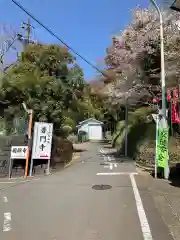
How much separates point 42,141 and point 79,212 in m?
8.83

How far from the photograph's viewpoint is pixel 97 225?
7.64 meters

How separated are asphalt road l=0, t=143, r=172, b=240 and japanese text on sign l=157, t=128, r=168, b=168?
46.7 inches

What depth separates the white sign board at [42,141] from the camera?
17.3 metres

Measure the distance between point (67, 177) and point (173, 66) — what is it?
28.6ft

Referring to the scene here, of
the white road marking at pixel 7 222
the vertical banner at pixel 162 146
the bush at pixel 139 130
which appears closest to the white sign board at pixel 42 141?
the vertical banner at pixel 162 146

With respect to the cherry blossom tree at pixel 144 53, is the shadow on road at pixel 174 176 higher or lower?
lower

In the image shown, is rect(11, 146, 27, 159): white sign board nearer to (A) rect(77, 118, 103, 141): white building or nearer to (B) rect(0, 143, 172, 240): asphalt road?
(B) rect(0, 143, 172, 240): asphalt road

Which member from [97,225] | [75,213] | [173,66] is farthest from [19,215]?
[173,66]

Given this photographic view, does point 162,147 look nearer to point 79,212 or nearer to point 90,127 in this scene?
point 79,212

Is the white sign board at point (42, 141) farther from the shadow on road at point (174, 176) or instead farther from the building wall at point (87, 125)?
the building wall at point (87, 125)

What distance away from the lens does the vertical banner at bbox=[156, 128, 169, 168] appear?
14.3 meters

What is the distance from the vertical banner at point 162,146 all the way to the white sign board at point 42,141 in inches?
219

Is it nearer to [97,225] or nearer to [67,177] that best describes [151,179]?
[67,177]

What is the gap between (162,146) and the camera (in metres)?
14.6
